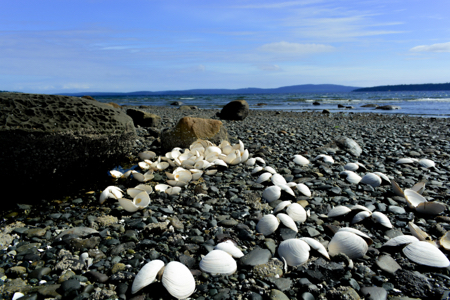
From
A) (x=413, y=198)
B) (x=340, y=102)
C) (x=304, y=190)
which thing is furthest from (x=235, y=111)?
(x=340, y=102)

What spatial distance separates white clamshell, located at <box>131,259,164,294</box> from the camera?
200 centimetres

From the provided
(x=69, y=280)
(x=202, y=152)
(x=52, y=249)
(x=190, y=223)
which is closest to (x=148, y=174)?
(x=202, y=152)

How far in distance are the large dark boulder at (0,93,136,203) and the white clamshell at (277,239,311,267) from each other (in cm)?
305

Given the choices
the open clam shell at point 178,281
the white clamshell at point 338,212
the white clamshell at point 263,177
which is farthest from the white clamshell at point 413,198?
the open clam shell at point 178,281

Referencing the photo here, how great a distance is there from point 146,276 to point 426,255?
88.4 inches

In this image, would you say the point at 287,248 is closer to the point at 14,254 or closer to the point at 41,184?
the point at 14,254

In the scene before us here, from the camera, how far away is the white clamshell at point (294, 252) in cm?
235

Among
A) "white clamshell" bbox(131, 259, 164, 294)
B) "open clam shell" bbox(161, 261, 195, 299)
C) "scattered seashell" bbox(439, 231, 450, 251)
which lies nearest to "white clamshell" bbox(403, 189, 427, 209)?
"scattered seashell" bbox(439, 231, 450, 251)

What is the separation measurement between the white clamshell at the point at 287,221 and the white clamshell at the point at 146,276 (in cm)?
130

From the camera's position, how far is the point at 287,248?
2430mm

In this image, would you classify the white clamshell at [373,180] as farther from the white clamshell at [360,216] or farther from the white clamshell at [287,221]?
the white clamshell at [287,221]

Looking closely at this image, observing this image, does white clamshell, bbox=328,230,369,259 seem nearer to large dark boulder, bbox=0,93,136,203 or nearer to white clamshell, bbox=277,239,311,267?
white clamshell, bbox=277,239,311,267

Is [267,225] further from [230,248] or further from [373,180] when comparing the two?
[373,180]

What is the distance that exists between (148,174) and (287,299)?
9.57 feet
